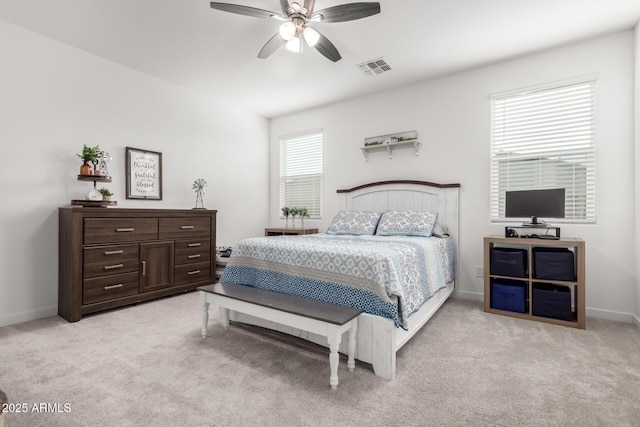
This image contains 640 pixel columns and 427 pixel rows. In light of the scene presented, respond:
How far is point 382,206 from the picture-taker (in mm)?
4340

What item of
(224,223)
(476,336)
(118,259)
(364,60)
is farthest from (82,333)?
(364,60)

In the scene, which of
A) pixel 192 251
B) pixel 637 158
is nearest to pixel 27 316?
pixel 192 251

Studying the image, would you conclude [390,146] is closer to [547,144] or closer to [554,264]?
[547,144]

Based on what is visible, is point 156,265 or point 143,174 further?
point 143,174

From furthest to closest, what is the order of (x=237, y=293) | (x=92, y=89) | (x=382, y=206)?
1. (x=382, y=206)
2. (x=92, y=89)
3. (x=237, y=293)

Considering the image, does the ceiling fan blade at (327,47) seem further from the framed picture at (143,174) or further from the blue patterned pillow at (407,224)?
the framed picture at (143,174)

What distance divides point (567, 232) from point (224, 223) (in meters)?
4.44

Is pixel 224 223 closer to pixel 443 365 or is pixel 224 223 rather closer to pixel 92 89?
pixel 92 89

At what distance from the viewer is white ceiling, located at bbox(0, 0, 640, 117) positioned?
8.61 feet

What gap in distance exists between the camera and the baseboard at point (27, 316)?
9.28 ft

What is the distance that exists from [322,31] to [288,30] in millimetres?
649

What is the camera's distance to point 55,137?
3152 millimetres

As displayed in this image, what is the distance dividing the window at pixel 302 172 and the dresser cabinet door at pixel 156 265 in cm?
229

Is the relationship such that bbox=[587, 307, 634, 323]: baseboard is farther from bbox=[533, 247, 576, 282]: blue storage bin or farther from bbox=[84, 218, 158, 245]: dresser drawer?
bbox=[84, 218, 158, 245]: dresser drawer
